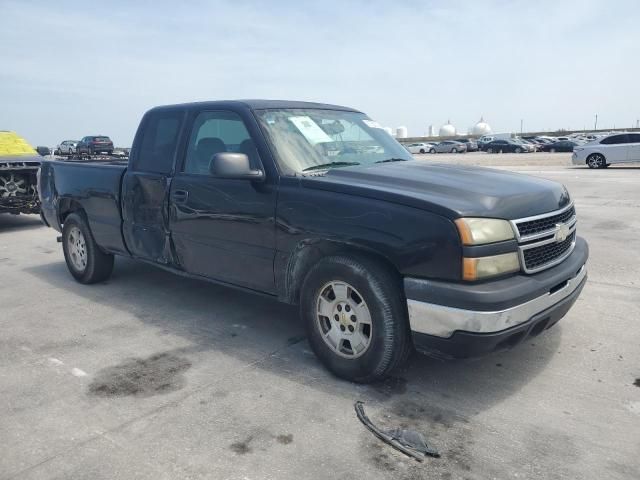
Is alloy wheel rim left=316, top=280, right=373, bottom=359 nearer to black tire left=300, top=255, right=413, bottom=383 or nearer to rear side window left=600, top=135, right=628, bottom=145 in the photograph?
black tire left=300, top=255, right=413, bottom=383

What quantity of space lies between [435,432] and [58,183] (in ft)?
16.8

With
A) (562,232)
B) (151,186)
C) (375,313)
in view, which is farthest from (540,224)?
(151,186)

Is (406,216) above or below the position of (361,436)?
above

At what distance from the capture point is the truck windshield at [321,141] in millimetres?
3961

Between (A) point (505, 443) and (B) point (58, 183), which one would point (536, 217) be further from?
(B) point (58, 183)

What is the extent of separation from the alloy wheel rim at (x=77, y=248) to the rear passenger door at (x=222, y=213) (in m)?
1.90

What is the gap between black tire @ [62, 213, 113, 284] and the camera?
19.3 feet

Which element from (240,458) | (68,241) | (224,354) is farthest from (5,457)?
(68,241)

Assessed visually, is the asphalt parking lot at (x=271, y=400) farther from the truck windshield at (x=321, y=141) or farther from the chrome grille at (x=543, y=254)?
the truck windshield at (x=321, y=141)

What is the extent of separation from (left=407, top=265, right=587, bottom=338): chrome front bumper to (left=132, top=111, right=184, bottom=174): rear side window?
104 inches

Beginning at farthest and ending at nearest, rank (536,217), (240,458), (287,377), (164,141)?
(164,141) → (287,377) → (536,217) → (240,458)

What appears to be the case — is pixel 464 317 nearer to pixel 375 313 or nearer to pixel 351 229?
pixel 375 313

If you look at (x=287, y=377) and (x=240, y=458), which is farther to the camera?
(x=287, y=377)

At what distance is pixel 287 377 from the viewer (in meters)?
3.68
